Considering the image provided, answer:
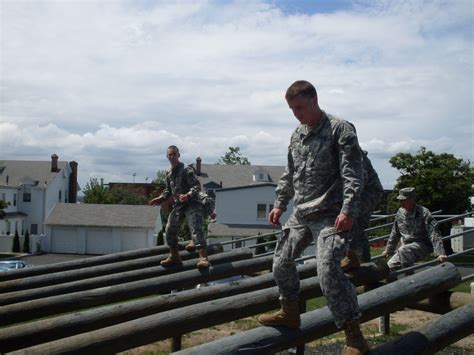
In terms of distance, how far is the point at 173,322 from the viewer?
17.7 feet

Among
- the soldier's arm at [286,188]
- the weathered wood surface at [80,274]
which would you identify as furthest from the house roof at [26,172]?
the soldier's arm at [286,188]

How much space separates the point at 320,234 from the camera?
14.4 feet

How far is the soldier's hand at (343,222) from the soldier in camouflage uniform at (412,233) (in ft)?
13.8

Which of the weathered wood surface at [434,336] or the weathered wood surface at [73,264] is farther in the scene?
the weathered wood surface at [73,264]

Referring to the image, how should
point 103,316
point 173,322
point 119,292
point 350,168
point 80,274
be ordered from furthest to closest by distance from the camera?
point 80,274
point 119,292
point 103,316
point 173,322
point 350,168

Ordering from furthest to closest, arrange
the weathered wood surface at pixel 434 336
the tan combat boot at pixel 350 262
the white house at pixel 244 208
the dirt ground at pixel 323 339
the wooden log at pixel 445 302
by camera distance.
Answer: the white house at pixel 244 208 < the dirt ground at pixel 323 339 < the wooden log at pixel 445 302 < the tan combat boot at pixel 350 262 < the weathered wood surface at pixel 434 336

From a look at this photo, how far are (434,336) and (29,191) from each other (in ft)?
174

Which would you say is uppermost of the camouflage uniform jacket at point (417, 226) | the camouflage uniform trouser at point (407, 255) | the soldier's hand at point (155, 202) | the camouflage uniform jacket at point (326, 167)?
the camouflage uniform jacket at point (326, 167)

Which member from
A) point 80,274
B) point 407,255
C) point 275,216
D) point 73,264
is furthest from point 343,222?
point 73,264

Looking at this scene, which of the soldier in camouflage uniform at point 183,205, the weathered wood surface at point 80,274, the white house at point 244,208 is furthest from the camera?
the white house at point 244,208

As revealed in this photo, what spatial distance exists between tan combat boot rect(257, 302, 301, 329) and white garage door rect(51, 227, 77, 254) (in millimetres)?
45778

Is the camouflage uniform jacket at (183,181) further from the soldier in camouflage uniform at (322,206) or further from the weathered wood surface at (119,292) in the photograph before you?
the soldier in camouflage uniform at (322,206)

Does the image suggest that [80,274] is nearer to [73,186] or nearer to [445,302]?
[445,302]

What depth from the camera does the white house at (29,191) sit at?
169 feet
